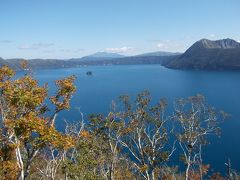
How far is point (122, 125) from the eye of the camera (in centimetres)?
3394

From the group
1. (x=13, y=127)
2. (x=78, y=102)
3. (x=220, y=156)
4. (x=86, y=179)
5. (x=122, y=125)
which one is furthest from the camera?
(x=78, y=102)

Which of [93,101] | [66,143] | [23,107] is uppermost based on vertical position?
[23,107]

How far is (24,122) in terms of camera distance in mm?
14516

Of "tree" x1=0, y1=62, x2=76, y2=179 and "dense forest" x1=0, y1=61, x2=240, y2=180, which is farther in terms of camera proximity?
"dense forest" x1=0, y1=61, x2=240, y2=180

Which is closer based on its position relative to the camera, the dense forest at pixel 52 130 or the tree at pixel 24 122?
the tree at pixel 24 122

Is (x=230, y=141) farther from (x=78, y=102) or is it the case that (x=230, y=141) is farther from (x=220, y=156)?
(x=78, y=102)

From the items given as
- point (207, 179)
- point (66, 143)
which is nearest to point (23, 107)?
point (66, 143)

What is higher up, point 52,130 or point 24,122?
point 24,122

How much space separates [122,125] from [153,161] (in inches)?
199

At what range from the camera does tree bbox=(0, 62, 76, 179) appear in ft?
48.1

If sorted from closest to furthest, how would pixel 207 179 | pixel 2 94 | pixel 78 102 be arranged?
pixel 2 94
pixel 207 179
pixel 78 102

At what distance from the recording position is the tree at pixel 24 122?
14.6 m

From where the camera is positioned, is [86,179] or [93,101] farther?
[93,101]

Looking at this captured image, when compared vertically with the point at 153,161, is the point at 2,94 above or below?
above
